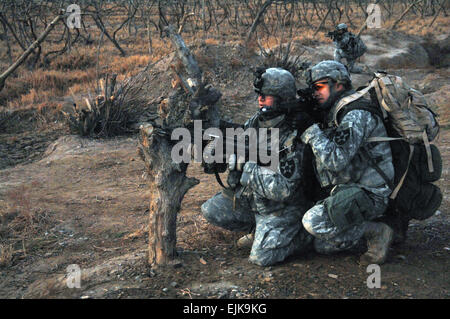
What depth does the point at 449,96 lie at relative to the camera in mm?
9453

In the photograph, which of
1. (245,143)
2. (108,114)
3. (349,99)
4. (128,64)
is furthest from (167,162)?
(128,64)

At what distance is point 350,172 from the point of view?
308 cm

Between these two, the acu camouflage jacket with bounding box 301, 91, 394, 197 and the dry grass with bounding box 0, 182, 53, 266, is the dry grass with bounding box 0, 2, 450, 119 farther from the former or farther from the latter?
the acu camouflage jacket with bounding box 301, 91, 394, 197

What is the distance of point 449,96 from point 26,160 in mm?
7773

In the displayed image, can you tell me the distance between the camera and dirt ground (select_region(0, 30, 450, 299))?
116 inches

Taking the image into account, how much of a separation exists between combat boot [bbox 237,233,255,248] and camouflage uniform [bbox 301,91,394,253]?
0.61 meters

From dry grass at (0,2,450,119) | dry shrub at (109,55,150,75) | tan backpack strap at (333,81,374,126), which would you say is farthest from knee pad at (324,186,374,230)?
dry shrub at (109,55,150,75)

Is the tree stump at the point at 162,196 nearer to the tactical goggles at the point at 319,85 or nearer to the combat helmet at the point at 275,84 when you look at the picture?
the combat helmet at the point at 275,84

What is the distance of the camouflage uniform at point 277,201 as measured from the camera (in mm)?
3227

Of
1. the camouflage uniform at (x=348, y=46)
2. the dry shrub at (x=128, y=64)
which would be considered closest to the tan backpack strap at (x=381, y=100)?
the camouflage uniform at (x=348, y=46)

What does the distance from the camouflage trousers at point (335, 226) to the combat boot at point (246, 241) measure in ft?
1.98

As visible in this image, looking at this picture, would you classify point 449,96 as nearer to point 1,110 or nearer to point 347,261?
point 347,261

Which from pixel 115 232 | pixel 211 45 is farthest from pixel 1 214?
pixel 211 45

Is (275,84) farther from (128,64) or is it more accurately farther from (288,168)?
(128,64)
